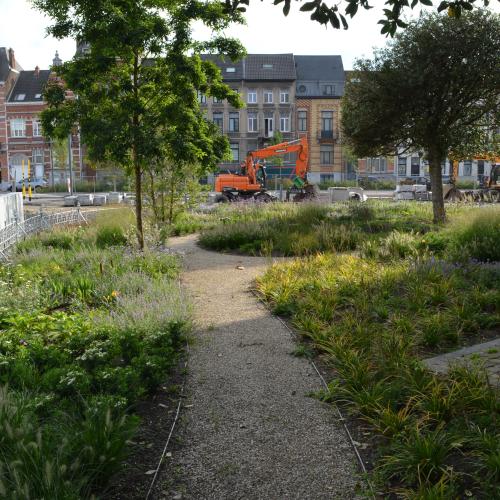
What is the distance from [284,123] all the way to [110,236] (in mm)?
52274

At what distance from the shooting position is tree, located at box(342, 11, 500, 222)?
59.7 ft

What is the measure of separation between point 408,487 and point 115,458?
5.19 ft

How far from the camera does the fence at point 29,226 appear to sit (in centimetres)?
1335

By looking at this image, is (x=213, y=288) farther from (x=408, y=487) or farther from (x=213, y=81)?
(x=408, y=487)

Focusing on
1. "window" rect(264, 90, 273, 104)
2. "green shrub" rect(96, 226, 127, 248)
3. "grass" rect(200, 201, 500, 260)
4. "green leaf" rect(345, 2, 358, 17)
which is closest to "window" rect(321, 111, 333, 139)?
"window" rect(264, 90, 273, 104)

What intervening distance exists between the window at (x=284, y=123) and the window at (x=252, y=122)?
2540mm

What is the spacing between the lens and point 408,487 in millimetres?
3461

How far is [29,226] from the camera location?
17078 mm

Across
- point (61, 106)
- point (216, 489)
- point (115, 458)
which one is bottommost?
point (216, 489)

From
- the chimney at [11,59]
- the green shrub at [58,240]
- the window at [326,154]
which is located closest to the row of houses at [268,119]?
the window at [326,154]

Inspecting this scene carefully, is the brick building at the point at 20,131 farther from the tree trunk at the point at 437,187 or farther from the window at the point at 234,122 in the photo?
the tree trunk at the point at 437,187

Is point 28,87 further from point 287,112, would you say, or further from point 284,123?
point 287,112

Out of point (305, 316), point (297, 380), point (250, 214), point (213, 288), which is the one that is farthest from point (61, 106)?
point (250, 214)

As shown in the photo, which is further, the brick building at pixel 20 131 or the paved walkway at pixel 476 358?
the brick building at pixel 20 131
